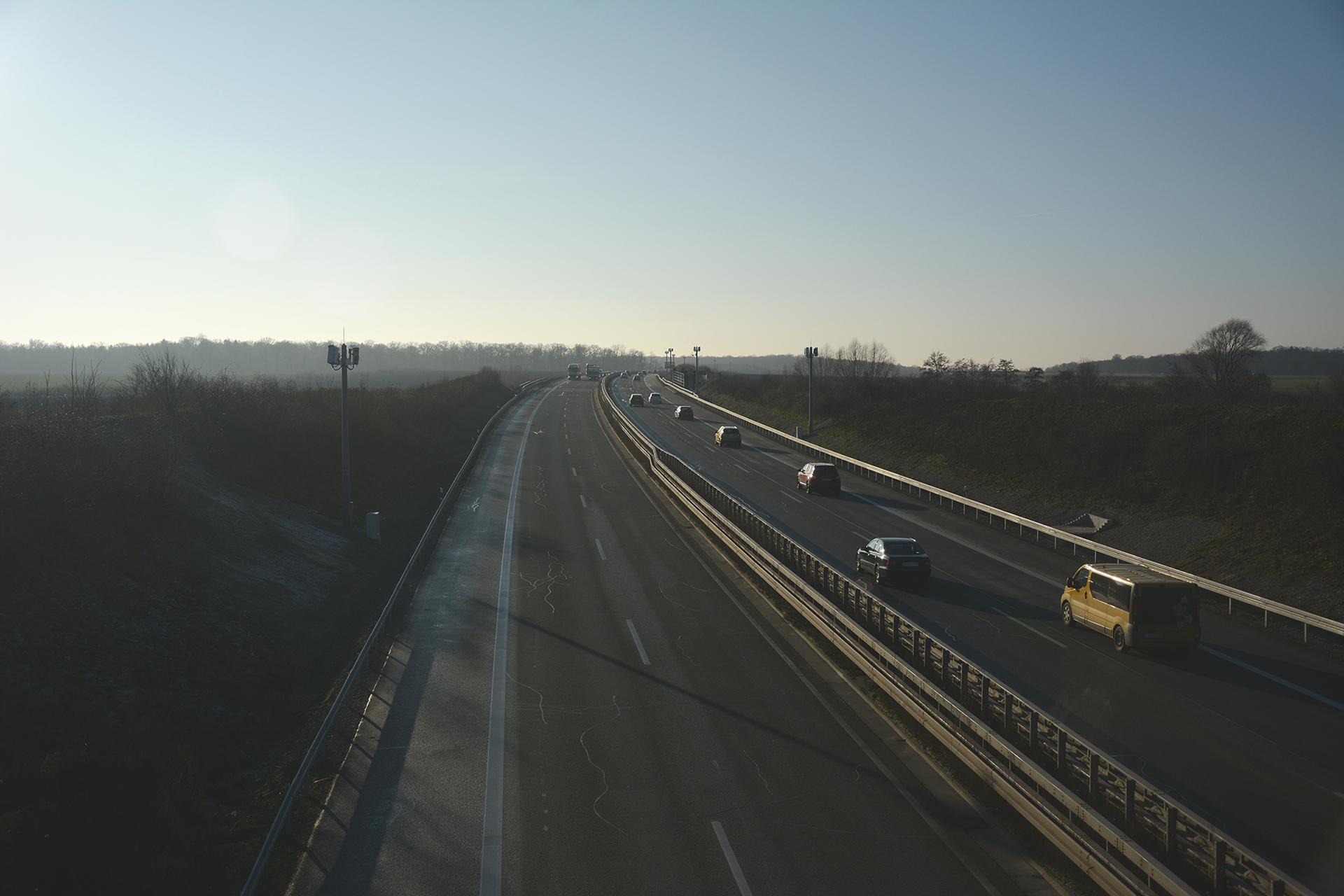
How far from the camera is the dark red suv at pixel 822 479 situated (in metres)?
43.2

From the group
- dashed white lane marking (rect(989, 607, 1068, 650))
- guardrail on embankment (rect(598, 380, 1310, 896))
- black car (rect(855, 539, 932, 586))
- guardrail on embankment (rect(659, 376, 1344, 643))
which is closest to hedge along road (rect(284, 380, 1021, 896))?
guardrail on embankment (rect(598, 380, 1310, 896))

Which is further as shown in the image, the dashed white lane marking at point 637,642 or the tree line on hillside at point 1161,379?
the tree line on hillside at point 1161,379

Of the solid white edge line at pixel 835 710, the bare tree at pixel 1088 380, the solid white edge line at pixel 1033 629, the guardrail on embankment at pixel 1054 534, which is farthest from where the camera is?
the bare tree at pixel 1088 380

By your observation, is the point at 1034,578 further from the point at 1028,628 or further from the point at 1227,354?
the point at 1227,354

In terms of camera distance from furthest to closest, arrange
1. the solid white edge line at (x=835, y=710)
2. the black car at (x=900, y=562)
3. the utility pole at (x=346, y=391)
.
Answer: the utility pole at (x=346, y=391) < the black car at (x=900, y=562) < the solid white edge line at (x=835, y=710)

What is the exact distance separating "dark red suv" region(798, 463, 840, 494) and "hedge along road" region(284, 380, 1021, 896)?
63.2ft

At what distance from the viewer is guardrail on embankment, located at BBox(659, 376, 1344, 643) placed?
20.4 metres

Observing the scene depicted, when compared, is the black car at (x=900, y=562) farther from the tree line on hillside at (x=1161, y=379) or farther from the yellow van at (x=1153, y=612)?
the tree line on hillside at (x=1161, y=379)

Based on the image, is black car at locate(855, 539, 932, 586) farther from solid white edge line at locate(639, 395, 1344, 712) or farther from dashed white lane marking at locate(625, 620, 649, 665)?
dashed white lane marking at locate(625, 620, 649, 665)

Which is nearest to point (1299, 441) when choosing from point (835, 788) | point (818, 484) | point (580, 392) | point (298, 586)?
point (818, 484)

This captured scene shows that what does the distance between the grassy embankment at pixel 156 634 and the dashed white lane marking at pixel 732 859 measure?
19.5 feet

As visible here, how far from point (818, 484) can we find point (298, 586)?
26499mm

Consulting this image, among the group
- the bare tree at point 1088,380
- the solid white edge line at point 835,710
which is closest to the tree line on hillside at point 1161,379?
the bare tree at point 1088,380

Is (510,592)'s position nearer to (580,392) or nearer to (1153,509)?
(1153,509)
